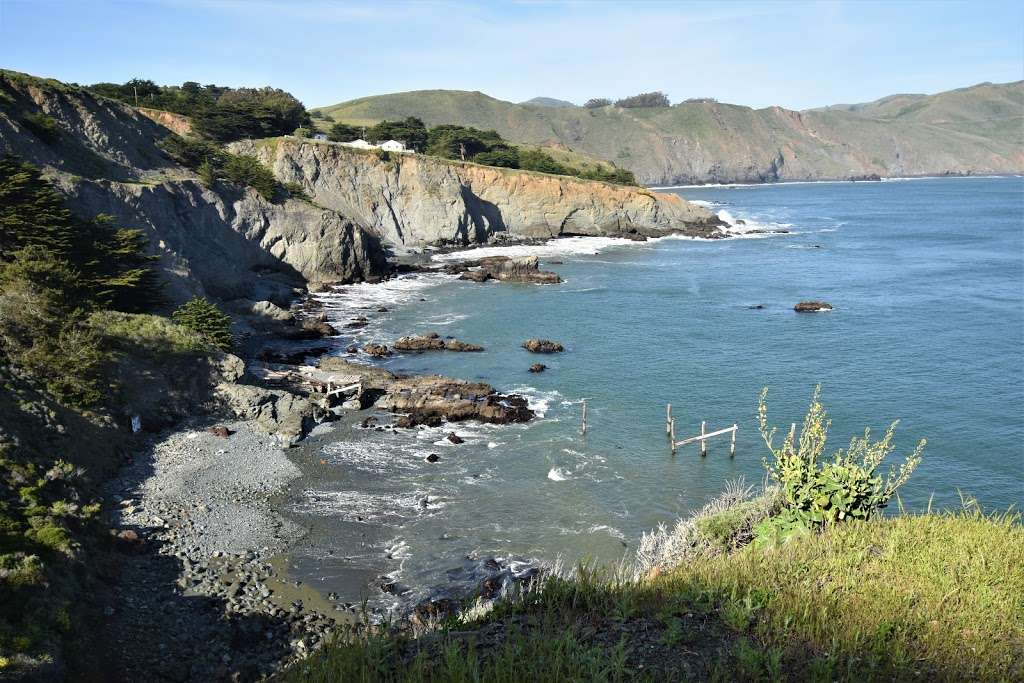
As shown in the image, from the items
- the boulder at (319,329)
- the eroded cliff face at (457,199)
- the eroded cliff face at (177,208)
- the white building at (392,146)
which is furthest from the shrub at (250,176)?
the white building at (392,146)

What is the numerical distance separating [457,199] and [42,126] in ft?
165

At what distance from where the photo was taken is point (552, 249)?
90.5 m

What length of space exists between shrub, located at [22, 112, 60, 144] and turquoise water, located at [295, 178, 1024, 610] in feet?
76.6

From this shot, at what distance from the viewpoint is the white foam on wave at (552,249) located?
271 ft

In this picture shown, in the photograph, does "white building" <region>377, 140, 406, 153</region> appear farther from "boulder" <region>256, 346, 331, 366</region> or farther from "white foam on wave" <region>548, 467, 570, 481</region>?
"white foam on wave" <region>548, 467, 570, 481</region>

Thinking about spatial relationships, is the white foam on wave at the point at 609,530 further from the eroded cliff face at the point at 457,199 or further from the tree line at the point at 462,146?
the tree line at the point at 462,146

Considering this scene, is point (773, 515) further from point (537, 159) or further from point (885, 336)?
point (537, 159)

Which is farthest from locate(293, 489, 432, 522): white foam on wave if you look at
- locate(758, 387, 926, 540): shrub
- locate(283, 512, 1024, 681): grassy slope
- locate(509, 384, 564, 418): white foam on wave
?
locate(758, 387, 926, 540): shrub

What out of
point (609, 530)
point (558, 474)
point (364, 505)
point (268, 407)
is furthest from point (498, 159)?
point (609, 530)

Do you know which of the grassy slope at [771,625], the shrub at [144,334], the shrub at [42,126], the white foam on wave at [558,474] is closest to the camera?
the grassy slope at [771,625]

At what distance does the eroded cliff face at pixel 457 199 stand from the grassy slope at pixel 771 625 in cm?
7503

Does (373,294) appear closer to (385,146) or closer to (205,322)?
(205,322)

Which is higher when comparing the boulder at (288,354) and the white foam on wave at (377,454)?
the boulder at (288,354)

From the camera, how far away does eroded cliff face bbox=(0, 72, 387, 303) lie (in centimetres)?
4259
